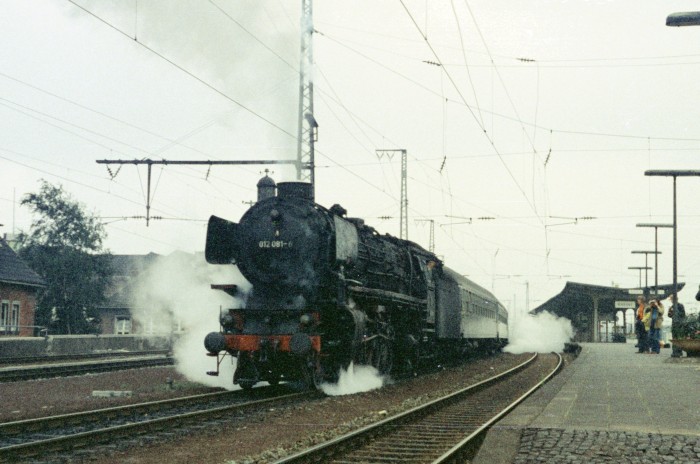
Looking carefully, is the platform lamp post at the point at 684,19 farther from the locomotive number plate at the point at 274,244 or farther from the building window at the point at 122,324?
the building window at the point at 122,324

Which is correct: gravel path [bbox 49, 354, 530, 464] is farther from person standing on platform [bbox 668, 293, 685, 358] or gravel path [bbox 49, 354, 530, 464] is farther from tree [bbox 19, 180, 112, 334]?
tree [bbox 19, 180, 112, 334]

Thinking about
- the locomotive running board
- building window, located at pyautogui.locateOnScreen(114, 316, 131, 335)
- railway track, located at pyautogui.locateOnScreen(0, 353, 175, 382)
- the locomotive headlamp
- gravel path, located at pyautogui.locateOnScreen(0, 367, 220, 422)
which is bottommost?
building window, located at pyautogui.locateOnScreen(114, 316, 131, 335)

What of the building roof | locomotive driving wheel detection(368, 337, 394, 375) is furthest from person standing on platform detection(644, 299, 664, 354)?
the building roof

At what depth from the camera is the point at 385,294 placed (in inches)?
622

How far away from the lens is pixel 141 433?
29.1 feet

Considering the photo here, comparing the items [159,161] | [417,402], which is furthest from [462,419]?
[159,161]

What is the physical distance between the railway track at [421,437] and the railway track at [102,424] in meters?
2.27

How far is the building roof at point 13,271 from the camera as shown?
36031 mm

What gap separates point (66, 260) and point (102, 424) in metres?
42.8

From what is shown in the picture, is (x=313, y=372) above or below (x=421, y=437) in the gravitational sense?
above

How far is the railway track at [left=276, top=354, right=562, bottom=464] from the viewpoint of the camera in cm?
750

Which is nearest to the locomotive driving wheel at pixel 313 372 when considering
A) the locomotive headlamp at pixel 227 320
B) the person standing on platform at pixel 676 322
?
the locomotive headlamp at pixel 227 320

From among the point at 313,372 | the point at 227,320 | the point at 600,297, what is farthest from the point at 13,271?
the point at 600,297

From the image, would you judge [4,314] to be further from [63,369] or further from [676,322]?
[676,322]
